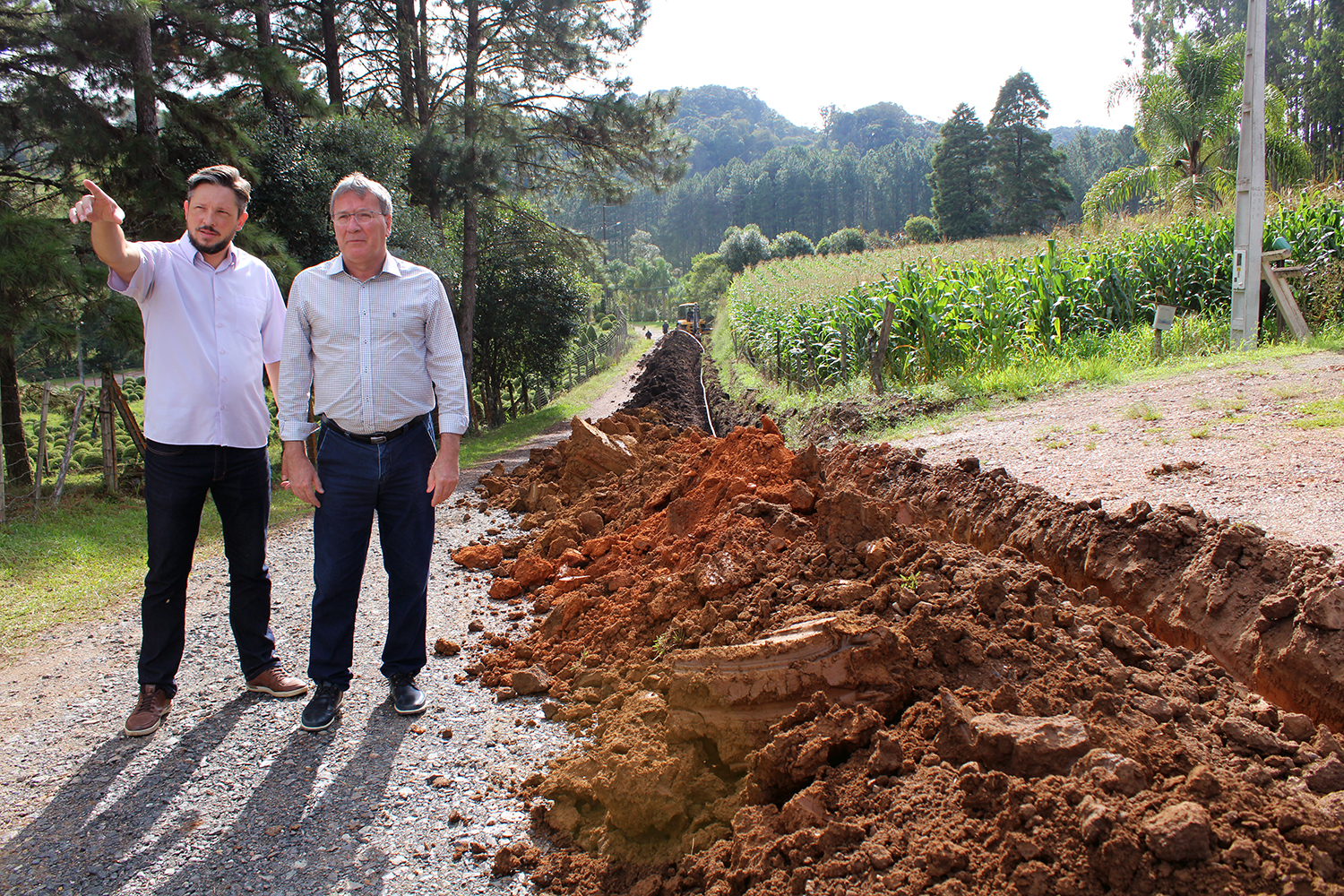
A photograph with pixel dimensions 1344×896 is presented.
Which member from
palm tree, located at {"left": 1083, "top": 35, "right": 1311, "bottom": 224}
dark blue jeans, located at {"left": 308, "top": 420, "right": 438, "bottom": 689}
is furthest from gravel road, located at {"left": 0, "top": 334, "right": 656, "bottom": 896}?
palm tree, located at {"left": 1083, "top": 35, "right": 1311, "bottom": 224}

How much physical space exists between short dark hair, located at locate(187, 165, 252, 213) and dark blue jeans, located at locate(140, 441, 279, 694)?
1012 mm

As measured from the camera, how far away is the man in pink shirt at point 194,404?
299cm

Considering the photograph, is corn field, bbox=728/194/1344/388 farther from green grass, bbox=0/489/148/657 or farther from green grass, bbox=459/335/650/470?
green grass, bbox=0/489/148/657

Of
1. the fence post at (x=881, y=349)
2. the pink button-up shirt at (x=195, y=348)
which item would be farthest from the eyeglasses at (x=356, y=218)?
the fence post at (x=881, y=349)

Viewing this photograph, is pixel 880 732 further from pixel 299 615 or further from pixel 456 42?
pixel 456 42

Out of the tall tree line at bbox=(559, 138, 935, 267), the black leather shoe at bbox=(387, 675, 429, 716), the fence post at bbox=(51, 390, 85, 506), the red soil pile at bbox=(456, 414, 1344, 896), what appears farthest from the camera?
the tall tree line at bbox=(559, 138, 935, 267)

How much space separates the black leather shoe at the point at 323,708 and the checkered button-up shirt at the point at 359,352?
3.36 feet

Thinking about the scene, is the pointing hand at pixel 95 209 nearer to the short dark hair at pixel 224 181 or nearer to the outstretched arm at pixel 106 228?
the outstretched arm at pixel 106 228

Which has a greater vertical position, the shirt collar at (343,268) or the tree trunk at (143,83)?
the tree trunk at (143,83)

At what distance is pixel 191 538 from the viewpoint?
3.10m

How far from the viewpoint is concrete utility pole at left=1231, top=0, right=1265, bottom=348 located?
9.16 metres

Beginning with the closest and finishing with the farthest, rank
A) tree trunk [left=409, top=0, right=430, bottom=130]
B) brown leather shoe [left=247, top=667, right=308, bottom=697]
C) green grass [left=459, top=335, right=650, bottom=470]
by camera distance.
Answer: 1. brown leather shoe [left=247, top=667, right=308, bottom=697]
2. green grass [left=459, top=335, right=650, bottom=470]
3. tree trunk [left=409, top=0, right=430, bottom=130]

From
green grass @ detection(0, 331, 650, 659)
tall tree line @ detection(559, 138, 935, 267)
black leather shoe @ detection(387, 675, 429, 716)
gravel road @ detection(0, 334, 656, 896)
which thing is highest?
tall tree line @ detection(559, 138, 935, 267)

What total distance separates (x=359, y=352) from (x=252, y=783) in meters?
1.59
